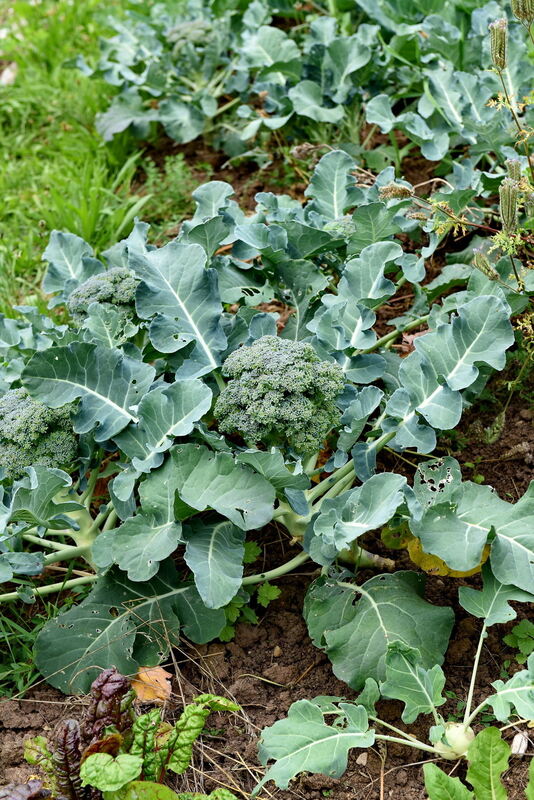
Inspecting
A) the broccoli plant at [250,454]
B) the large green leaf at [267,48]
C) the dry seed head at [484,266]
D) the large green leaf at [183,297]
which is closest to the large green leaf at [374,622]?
the broccoli plant at [250,454]

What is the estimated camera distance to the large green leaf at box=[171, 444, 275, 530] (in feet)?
7.80

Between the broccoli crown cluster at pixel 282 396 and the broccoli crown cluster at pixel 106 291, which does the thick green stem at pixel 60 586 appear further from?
the broccoli crown cluster at pixel 106 291

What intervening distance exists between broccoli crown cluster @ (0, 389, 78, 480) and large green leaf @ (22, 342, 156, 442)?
0.16 feet

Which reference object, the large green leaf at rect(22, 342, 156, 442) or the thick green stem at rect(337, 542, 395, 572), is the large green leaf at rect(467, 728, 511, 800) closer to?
the thick green stem at rect(337, 542, 395, 572)

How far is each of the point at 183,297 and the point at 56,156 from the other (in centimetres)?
235

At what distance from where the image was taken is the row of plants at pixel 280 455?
90.0 inches

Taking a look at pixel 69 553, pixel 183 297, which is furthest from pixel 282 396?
pixel 69 553

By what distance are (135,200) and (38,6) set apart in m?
2.47

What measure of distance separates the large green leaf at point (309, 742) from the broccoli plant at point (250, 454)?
20cm

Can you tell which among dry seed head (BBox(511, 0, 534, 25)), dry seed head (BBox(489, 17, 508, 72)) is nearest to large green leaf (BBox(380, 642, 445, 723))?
dry seed head (BBox(489, 17, 508, 72))

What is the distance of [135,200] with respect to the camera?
4.35m

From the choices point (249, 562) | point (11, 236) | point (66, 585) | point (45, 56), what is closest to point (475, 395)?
point (249, 562)

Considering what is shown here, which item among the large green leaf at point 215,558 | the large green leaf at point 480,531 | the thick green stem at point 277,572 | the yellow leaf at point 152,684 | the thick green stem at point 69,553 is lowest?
the thick green stem at point 277,572

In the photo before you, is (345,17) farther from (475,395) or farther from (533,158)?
(475,395)
